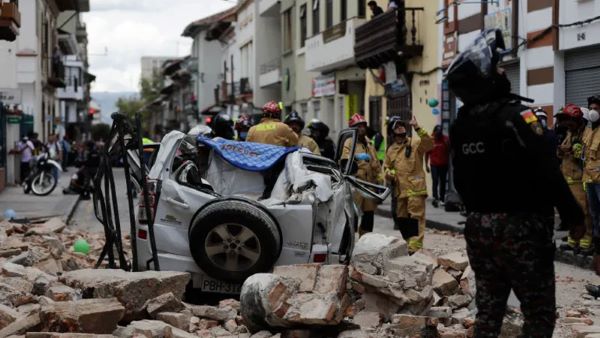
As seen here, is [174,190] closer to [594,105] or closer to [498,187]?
[498,187]

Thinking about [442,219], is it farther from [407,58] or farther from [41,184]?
[41,184]

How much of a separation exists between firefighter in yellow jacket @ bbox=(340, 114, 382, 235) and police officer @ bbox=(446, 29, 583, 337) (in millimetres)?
7317

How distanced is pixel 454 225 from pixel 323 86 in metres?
20.5

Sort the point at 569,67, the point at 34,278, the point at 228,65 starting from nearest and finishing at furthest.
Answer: the point at 34,278 → the point at 569,67 → the point at 228,65

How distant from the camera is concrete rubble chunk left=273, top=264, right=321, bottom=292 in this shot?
7.39m

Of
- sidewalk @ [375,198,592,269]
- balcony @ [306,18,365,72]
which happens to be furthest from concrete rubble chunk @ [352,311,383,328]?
balcony @ [306,18,365,72]

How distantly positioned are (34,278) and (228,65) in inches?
2267

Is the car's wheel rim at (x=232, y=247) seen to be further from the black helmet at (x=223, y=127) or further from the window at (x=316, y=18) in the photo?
the window at (x=316, y=18)

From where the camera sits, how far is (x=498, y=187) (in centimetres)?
528

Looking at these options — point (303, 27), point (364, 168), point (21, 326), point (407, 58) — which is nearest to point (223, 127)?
point (364, 168)

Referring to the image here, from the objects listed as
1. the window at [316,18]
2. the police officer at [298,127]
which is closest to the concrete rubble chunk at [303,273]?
the police officer at [298,127]

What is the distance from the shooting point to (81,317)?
663cm

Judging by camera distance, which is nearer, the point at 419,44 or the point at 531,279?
the point at 531,279

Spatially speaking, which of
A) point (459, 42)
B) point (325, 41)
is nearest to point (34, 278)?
point (459, 42)
